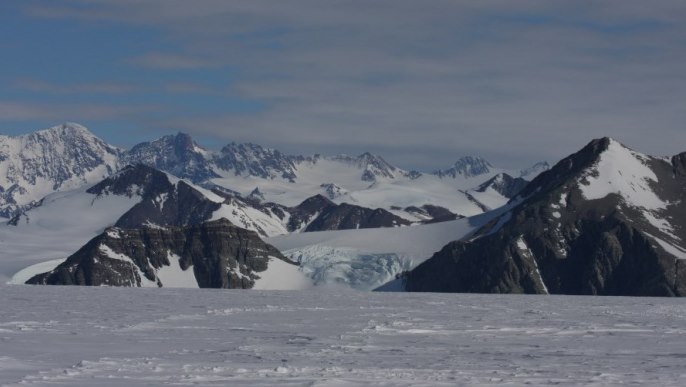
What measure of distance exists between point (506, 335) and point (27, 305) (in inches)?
2216

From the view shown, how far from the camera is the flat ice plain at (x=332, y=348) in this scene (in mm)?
54594

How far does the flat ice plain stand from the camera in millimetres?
54594

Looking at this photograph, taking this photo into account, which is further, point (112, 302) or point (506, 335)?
point (112, 302)

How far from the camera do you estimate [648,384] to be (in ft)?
174

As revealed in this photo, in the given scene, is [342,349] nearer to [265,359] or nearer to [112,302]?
[265,359]

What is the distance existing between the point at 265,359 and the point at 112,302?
68.5m

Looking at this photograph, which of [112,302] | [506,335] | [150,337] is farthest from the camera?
[112,302]

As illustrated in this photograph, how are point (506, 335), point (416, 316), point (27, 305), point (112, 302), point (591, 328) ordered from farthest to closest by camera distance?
point (112, 302) < point (27, 305) < point (416, 316) < point (591, 328) < point (506, 335)

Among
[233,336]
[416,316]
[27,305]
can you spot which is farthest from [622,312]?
[27,305]

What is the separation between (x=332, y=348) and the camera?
224 feet

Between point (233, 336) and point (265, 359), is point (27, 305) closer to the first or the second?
point (233, 336)

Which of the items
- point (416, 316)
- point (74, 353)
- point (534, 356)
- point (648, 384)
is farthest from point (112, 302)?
point (648, 384)

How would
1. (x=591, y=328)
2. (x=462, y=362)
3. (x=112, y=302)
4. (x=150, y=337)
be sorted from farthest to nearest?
(x=112, y=302) → (x=591, y=328) → (x=150, y=337) → (x=462, y=362)

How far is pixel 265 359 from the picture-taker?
6200 cm
